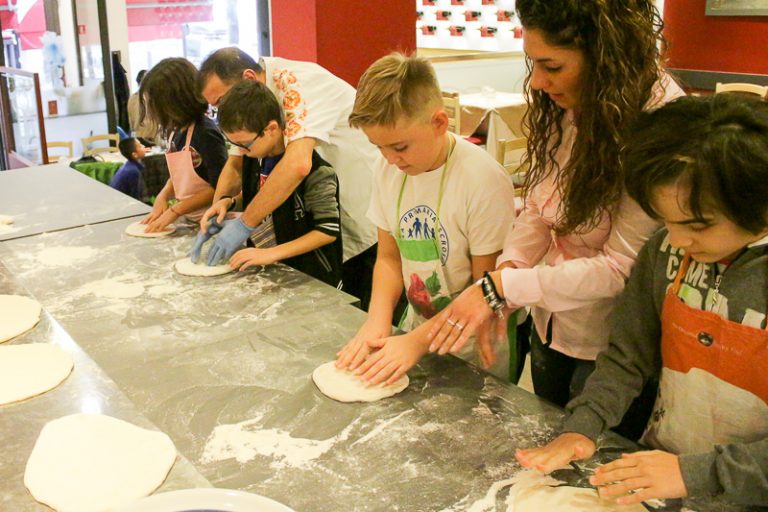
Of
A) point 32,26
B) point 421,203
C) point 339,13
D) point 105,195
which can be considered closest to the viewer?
point 421,203

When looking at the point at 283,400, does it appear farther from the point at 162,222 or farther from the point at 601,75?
the point at 162,222

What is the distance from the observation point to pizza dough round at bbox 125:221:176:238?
2498mm

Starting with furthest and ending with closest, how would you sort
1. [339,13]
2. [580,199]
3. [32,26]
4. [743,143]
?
[32,26] < [339,13] < [580,199] < [743,143]

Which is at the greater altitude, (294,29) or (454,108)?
(294,29)

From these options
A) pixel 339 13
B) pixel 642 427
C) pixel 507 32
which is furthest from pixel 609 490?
pixel 507 32

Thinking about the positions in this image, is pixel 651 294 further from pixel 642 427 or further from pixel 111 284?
pixel 111 284

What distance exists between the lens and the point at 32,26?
6.88m

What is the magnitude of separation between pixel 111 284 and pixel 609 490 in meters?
1.55

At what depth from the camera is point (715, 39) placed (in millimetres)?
5223

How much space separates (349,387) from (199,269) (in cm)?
91

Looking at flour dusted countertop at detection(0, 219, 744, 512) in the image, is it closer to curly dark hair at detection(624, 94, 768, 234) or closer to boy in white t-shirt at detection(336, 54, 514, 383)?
boy in white t-shirt at detection(336, 54, 514, 383)

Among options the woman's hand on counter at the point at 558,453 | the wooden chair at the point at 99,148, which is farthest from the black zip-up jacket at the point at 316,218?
the wooden chair at the point at 99,148

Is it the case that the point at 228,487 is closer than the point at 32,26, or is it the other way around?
the point at 228,487

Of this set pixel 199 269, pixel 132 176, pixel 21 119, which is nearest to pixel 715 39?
pixel 132 176
